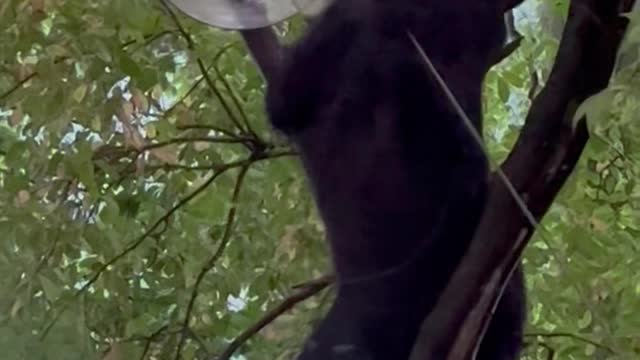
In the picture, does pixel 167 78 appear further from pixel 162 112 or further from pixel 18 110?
pixel 18 110

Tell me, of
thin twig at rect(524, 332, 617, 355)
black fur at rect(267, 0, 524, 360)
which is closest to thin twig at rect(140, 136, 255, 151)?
thin twig at rect(524, 332, 617, 355)

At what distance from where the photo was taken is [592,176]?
126 cm

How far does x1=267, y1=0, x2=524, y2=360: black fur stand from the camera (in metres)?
0.71

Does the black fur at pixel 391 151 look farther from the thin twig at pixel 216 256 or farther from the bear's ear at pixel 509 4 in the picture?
the thin twig at pixel 216 256

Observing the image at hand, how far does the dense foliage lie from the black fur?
1.19 ft

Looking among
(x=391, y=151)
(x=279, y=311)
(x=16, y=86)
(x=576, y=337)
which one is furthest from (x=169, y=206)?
(x=391, y=151)

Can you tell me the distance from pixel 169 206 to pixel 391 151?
2.42ft

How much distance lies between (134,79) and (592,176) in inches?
18.0

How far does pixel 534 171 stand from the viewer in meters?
0.69

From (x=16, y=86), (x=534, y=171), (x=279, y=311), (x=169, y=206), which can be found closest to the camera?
(x=534, y=171)

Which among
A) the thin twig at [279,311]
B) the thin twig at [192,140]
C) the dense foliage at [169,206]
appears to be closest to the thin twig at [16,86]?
the dense foliage at [169,206]

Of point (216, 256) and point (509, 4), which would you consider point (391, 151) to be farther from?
point (216, 256)

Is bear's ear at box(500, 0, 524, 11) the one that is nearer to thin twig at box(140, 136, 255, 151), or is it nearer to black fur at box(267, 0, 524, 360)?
black fur at box(267, 0, 524, 360)

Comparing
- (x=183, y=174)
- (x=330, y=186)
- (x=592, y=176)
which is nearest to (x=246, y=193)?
(x=183, y=174)
